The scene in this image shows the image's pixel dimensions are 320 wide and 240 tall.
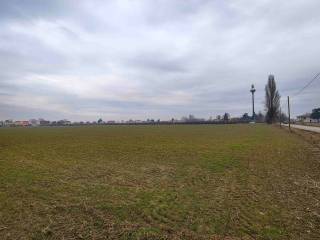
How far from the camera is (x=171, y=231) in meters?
6.46

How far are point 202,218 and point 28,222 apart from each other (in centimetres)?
378

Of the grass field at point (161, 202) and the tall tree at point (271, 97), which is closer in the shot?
the grass field at point (161, 202)

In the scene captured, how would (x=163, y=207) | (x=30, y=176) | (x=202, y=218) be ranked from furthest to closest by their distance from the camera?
1. (x=30, y=176)
2. (x=163, y=207)
3. (x=202, y=218)

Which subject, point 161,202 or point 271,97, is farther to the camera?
point 271,97

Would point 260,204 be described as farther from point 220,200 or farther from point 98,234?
point 98,234

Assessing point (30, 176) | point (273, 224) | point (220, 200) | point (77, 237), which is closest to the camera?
point (77, 237)

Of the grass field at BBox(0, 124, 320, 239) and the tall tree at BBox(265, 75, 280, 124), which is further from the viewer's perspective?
the tall tree at BBox(265, 75, 280, 124)

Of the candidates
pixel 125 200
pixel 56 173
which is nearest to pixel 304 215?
pixel 125 200

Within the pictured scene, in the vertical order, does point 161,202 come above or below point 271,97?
below

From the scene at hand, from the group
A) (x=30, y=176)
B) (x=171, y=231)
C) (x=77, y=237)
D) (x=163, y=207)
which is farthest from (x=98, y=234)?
(x=30, y=176)

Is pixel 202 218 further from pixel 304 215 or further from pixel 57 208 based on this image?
pixel 57 208

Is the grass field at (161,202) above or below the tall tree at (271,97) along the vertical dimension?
below

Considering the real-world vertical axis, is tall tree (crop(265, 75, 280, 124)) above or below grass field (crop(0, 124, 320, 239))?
above

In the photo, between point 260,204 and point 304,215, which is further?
point 260,204
